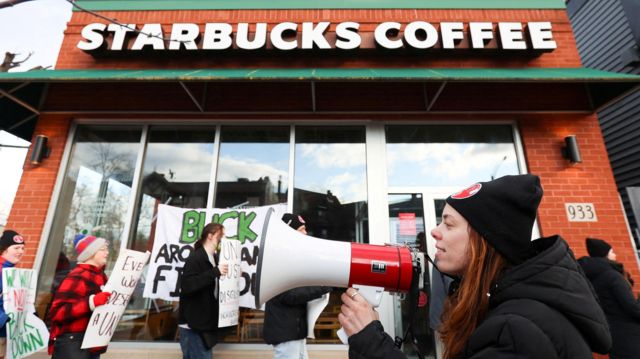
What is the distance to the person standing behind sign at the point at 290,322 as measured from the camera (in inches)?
110

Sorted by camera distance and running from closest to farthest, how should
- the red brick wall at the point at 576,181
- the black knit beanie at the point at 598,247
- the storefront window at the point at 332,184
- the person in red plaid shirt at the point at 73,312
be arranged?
the person in red plaid shirt at the point at 73,312, the black knit beanie at the point at 598,247, the red brick wall at the point at 576,181, the storefront window at the point at 332,184

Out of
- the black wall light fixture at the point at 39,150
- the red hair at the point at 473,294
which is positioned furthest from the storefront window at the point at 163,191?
the red hair at the point at 473,294

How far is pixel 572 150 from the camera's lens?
4363 millimetres

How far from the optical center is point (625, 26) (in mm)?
7223

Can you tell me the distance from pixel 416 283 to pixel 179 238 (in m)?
3.60

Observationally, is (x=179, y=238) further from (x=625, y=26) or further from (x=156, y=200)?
(x=625, y=26)

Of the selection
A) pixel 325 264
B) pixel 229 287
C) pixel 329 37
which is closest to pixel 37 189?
pixel 229 287

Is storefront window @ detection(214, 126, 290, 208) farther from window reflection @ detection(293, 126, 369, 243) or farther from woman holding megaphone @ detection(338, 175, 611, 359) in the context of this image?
woman holding megaphone @ detection(338, 175, 611, 359)

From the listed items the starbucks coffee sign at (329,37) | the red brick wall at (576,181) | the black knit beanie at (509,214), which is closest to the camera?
the black knit beanie at (509,214)

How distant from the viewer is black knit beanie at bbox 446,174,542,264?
3.25 feet

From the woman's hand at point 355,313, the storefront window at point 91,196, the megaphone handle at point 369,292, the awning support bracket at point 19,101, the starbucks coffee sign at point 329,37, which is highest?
the starbucks coffee sign at point 329,37

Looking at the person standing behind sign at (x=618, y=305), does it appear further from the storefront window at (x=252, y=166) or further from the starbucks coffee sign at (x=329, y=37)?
the storefront window at (x=252, y=166)

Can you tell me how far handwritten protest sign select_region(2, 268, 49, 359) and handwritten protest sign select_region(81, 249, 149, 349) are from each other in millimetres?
698

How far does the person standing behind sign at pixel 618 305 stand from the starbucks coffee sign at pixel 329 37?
10.9 feet
